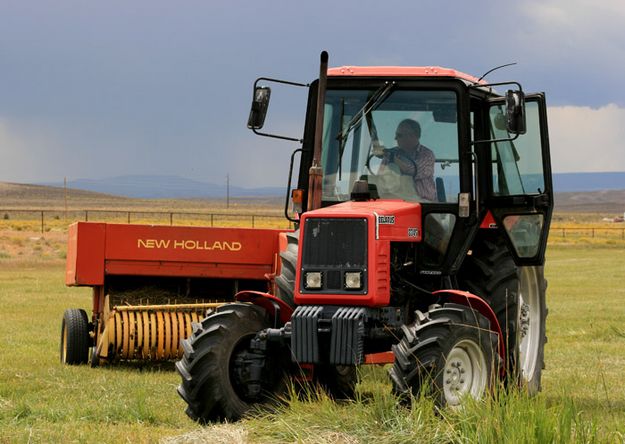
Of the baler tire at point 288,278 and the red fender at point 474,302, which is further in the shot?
the baler tire at point 288,278

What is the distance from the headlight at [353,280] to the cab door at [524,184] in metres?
2.01

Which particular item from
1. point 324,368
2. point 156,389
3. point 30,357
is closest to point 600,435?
point 324,368

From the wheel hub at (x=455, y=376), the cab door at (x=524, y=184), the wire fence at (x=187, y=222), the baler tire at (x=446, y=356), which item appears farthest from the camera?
the wire fence at (x=187, y=222)

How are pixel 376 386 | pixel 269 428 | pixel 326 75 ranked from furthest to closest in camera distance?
pixel 326 75
pixel 376 386
pixel 269 428

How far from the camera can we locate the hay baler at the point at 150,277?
11.8m

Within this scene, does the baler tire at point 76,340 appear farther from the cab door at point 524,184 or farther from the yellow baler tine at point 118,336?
the cab door at point 524,184

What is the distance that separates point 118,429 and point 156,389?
220cm

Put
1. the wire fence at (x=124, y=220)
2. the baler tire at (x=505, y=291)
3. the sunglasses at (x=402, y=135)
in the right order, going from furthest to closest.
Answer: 1. the wire fence at (x=124, y=220)
2. the baler tire at (x=505, y=291)
3. the sunglasses at (x=402, y=135)

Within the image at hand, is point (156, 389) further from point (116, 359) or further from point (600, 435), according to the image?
point (600, 435)

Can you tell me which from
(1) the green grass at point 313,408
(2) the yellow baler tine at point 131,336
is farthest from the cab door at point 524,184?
(2) the yellow baler tine at point 131,336

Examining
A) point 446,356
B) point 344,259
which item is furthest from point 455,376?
point 344,259

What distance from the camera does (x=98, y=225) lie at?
1199 centimetres

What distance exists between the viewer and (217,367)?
778 centimetres

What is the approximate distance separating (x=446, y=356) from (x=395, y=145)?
205cm
